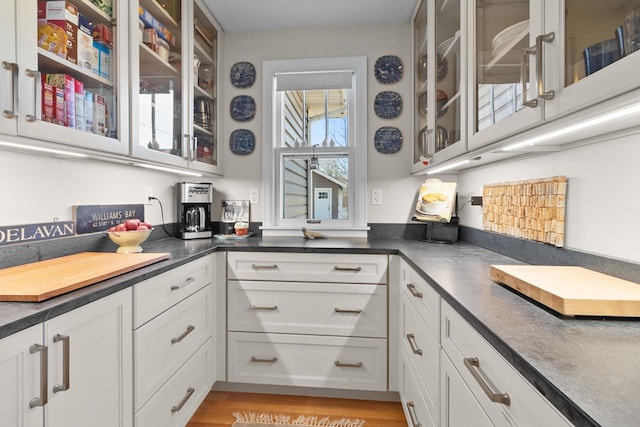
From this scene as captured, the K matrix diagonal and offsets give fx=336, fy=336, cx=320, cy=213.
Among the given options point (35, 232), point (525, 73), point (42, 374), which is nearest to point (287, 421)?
point (42, 374)

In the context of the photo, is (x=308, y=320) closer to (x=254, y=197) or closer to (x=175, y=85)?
(x=254, y=197)

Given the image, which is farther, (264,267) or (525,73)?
(264,267)

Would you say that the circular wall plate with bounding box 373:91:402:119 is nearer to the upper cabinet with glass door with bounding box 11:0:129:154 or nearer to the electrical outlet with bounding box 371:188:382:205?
the electrical outlet with bounding box 371:188:382:205

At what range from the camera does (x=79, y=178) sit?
162cm

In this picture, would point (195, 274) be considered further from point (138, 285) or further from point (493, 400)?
point (493, 400)

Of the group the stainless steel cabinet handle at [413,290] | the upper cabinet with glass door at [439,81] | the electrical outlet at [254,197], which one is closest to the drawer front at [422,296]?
the stainless steel cabinet handle at [413,290]

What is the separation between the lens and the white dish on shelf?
39.2 inches

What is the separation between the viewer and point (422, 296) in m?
1.38

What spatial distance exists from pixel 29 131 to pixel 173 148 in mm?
841

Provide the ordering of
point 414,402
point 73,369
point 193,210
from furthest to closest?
point 193,210 → point 414,402 → point 73,369

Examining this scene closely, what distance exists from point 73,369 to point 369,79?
92.2 inches

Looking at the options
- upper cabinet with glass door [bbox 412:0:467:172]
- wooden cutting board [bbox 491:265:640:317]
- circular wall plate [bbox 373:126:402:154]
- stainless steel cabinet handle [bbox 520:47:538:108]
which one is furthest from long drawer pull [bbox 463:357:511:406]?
circular wall plate [bbox 373:126:402:154]

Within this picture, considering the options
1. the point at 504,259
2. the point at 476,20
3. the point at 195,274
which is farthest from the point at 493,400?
the point at 195,274

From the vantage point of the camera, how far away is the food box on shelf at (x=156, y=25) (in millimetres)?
1612
